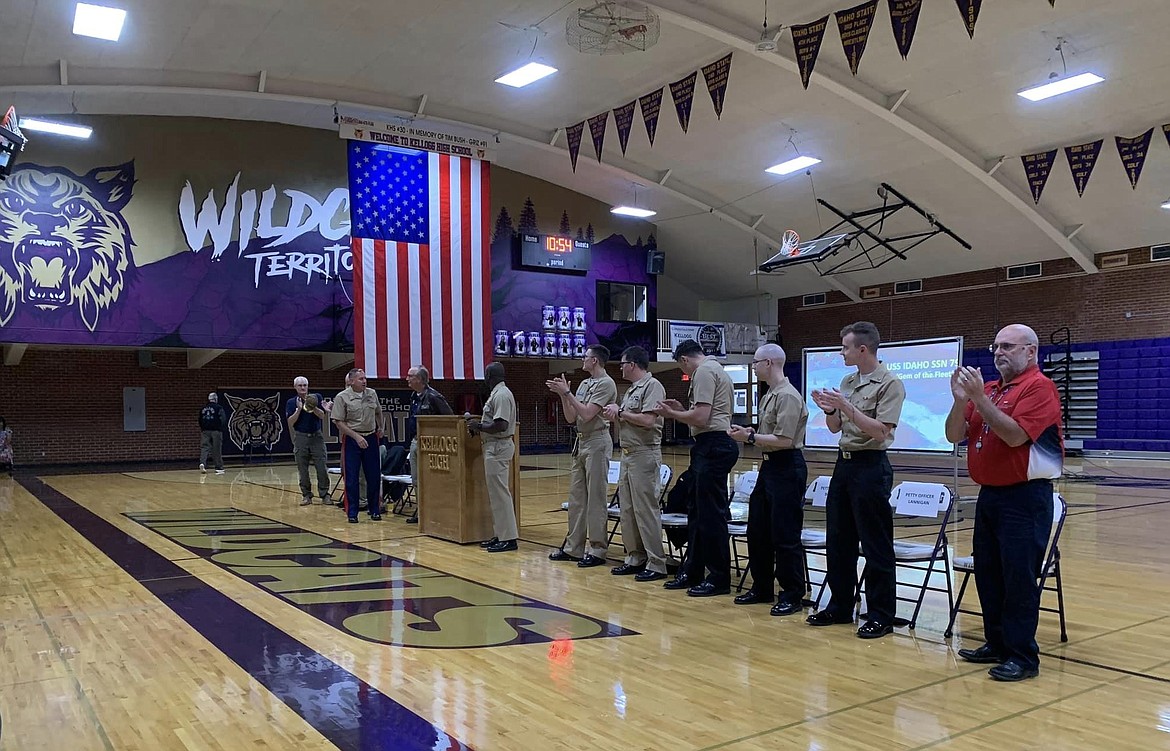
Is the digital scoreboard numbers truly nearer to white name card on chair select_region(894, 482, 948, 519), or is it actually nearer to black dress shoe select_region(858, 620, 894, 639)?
white name card on chair select_region(894, 482, 948, 519)

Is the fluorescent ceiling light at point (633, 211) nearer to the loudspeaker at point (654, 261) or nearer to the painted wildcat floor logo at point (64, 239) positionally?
the loudspeaker at point (654, 261)

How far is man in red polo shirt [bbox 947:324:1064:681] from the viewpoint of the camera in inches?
137

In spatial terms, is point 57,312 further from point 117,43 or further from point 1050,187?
point 1050,187

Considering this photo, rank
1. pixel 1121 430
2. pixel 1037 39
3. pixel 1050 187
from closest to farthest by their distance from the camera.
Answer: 1. pixel 1037 39
2. pixel 1050 187
3. pixel 1121 430

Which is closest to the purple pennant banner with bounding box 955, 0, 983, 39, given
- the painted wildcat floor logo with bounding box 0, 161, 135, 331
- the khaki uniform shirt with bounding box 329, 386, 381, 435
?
the khaki uniform shirt with bounding box 329, 386, 381, 435

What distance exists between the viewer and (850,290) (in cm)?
2289

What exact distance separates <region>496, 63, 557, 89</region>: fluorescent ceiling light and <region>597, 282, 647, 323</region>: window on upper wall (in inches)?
360

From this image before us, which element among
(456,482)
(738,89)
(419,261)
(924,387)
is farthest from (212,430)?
(924,387)

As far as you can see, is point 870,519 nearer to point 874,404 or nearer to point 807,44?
point 874,404

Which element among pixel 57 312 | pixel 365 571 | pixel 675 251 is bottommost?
pixel 365 571

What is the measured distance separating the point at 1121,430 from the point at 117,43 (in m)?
20.5

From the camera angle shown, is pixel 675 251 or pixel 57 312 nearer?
pixel 57 312

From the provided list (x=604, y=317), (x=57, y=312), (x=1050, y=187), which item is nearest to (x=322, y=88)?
(x=57, y=312)

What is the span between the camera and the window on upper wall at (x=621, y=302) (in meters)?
22.8
